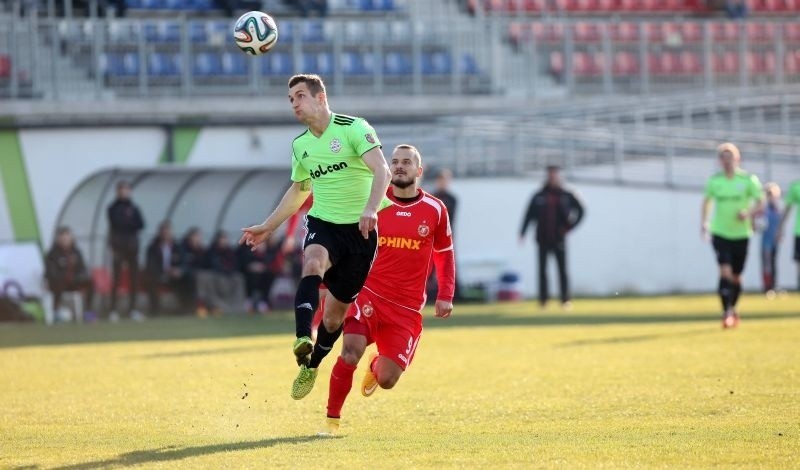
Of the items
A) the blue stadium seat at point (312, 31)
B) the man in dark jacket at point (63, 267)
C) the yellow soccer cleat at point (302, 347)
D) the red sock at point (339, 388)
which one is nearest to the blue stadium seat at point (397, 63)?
the blue stadium seat at point (312, 31)

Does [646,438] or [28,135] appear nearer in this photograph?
[646,438]

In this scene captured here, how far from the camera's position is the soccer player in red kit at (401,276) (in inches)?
379

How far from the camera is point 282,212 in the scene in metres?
9.44

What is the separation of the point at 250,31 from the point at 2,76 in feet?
58.4

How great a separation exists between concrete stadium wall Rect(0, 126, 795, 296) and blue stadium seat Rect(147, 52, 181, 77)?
1.31 m

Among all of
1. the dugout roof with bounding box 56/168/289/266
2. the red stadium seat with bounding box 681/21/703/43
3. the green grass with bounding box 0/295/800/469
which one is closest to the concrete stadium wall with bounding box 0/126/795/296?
the dugout roof with bounding box 56/168/289/266

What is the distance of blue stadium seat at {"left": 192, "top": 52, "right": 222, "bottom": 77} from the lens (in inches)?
1117

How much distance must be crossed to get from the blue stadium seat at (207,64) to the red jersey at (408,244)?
19.1m

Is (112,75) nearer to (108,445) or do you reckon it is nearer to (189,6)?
(189,6)

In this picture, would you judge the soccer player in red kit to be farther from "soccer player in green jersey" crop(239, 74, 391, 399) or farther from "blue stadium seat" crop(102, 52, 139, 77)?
"blue stadium seat" crop(102, 52, 139, 77)

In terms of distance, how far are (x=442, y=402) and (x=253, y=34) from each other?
288 centimetres

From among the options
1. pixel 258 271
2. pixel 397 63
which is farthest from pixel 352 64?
pixel 258 271

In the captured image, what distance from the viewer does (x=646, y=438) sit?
8.55 meters

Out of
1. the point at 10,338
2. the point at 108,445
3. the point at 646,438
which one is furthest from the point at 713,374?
the point at 10,338
